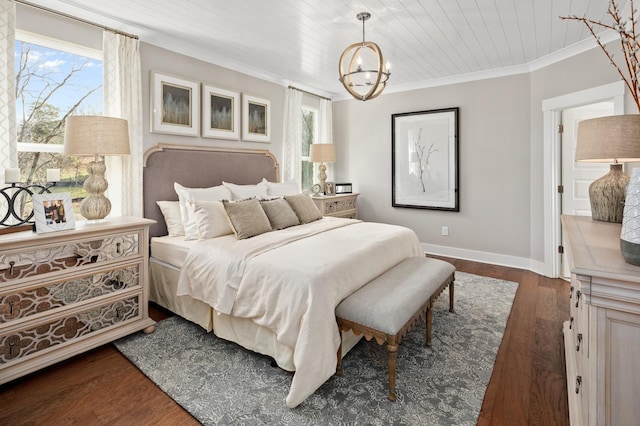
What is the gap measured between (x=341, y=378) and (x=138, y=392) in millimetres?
1211

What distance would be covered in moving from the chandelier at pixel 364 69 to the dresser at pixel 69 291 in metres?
2.02

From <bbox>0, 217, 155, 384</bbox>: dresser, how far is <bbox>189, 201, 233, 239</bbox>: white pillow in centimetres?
43

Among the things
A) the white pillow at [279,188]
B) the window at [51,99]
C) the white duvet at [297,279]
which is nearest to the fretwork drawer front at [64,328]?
the white duvet at [297,279]

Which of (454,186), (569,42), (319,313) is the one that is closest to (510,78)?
(569,42)

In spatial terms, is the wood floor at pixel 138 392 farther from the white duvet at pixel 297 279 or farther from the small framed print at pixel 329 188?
the small framed print at pixel 329 188

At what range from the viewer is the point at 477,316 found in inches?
113

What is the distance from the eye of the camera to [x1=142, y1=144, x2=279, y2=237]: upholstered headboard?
325 cm

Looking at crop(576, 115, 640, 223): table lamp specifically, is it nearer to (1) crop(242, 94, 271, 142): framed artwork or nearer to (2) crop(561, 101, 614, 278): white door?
(2) crop(561, 101, 614, 278): white door

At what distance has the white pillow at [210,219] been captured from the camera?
281cm

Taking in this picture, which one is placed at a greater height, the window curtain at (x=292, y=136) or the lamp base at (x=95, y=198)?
the window curtain at (x=292, y=136)

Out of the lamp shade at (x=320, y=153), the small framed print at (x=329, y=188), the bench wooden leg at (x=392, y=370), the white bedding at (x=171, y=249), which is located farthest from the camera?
the small framed print at (x=329, y=188)

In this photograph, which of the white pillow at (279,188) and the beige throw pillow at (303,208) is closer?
the beige throw pillow at (303,208)

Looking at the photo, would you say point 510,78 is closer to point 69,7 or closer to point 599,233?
point 599,233

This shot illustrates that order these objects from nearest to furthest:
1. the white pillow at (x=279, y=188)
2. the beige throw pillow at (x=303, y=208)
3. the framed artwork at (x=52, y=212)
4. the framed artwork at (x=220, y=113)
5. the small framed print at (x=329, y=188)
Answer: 1. the framed artwork at (x=52, y=212)
2. the beige throw pillow at (x=303, y=208)
3. the framed artwork at (x=220, y=113)
4. the white pillow at (x=279, y=188)
5. the small framed print at (x=329, y=188)
